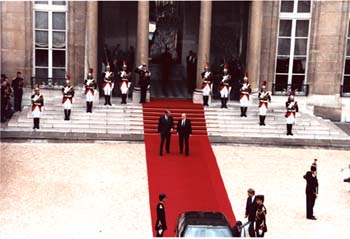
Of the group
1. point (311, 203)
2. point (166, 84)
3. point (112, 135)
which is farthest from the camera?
point (166, 84)

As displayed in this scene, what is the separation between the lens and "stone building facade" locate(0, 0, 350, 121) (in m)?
28.4

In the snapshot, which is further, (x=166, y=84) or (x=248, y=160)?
(x=166, y=84)

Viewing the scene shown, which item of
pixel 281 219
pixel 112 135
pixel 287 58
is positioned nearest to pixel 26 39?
pixel 112 135

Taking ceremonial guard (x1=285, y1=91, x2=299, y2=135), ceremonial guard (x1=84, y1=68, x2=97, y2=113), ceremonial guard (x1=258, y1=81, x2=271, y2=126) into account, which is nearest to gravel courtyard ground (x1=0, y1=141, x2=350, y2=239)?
ceremonial guard (x1=285, y1=91, x2=299, y2=135)

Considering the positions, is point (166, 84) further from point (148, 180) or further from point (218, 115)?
point (148, 180)

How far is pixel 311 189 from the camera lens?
16.8m

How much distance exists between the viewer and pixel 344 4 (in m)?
29.0

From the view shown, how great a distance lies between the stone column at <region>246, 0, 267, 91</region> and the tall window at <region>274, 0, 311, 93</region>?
1630 millimetres

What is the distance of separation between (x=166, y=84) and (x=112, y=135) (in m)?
6.67

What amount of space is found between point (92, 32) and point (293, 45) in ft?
29.2

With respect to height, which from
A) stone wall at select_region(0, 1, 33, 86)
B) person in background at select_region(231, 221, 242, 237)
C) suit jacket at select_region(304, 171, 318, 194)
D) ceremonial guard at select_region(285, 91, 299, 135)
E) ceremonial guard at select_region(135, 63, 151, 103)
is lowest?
person in background at select_region(231, 221, 242, 237)

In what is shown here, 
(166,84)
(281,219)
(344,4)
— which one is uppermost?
(344,4)

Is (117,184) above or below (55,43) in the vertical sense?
below

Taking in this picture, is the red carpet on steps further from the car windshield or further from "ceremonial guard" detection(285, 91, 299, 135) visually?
"ceremonial guard" detection(285, 91, 299, 135)
